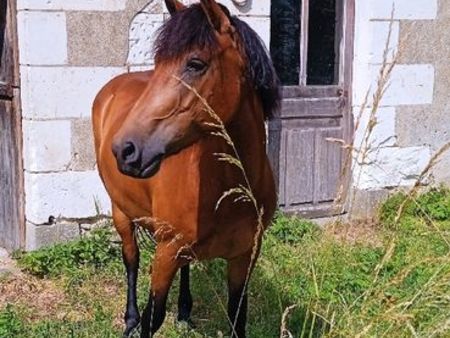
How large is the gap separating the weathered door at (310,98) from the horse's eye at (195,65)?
3185 millimetres

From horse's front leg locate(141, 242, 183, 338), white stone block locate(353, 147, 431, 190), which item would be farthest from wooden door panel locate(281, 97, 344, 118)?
horse's front leg locate(141, 242, 183, 338)

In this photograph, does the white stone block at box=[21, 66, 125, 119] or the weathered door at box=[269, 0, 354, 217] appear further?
the weathered door at box=[269, 0, 354, 217]

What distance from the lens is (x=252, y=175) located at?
2.91 m

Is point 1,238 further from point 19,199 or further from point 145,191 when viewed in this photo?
point 145,191

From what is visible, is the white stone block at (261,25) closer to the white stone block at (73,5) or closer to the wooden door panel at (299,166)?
the wooden door panel at (299,166)

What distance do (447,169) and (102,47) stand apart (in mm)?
3527

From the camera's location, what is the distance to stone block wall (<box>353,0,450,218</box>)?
5887 millimetres

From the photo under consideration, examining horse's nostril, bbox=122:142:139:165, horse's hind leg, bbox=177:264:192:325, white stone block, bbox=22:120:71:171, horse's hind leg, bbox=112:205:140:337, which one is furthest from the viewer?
white stone block, bbox=22:120:71:171

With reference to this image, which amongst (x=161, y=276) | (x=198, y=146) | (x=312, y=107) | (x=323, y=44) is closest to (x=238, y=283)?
(x=161, y=276)

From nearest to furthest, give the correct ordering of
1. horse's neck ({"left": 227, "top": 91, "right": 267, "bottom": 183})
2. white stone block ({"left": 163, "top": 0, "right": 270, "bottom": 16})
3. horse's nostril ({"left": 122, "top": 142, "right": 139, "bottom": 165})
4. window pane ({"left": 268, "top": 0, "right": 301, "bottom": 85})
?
1. horse's nostril ({"left": 122, "top": 142, "right": 139, "bottom": 165})
2. horse's neck ({"left": 227, "top": 91, "right": 267, "bottom": 183})
3. white stone block ({"left": 163, "top": 0, "right": 270, "bottom": 16})
4. window pane ({"left": 268, "top": 0, "right": 301, "bottom": 85})

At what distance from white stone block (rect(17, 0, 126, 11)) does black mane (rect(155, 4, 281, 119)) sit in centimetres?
225

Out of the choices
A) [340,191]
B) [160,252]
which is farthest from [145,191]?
[340,191]

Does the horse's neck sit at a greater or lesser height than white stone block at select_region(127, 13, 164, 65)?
lesser

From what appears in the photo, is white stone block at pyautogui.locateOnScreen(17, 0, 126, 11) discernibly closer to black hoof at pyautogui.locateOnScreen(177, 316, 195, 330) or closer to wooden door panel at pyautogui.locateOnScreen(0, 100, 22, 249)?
wooden door panel at pyautogui.locateOnScreen(0, 100, 22, 249)
